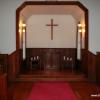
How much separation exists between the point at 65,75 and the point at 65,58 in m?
3.07

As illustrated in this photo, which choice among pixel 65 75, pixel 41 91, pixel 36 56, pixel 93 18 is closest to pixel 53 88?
pixel 41 91

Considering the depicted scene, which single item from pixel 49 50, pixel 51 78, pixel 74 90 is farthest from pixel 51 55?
pixel 74 90

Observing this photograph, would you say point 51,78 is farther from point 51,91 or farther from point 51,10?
point 51,10

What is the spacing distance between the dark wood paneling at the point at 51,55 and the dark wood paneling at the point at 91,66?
3356 millimetres

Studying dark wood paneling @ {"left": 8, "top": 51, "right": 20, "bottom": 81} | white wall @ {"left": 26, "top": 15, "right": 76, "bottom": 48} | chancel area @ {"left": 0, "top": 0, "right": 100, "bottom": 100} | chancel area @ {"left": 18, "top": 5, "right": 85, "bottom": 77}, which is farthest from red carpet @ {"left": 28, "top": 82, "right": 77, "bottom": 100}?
white wall @ {"left": 26, "top": 15, "right": 76, "bottom": 48}

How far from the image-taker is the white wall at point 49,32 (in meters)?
14.1

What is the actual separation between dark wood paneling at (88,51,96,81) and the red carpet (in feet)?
3.76

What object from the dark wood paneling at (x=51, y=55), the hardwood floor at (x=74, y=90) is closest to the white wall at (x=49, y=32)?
the dark wood paneling at (x=51, y=55)

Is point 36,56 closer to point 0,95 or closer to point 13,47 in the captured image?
point 13,47

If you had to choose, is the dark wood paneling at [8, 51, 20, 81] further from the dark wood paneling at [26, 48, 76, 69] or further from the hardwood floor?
the dark wood paneling at [26, 48, 76, 69]

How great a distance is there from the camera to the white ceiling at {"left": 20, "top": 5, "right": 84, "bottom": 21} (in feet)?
40.1

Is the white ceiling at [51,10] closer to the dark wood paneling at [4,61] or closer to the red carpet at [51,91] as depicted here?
the dark wood paneling at [4,61]

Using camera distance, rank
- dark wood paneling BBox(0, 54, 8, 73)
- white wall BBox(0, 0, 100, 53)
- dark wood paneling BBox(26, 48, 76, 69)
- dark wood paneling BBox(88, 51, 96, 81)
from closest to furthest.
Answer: dark wood paneling BBox(0, 54, 8, 73) → dark wood paneling BBox(88, 51, 96, 81) → white wall BBox(0, 0, 100, 53) → dark wood paneling BBox(26, 48, 76, 69)

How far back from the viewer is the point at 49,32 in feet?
→ 46.5
